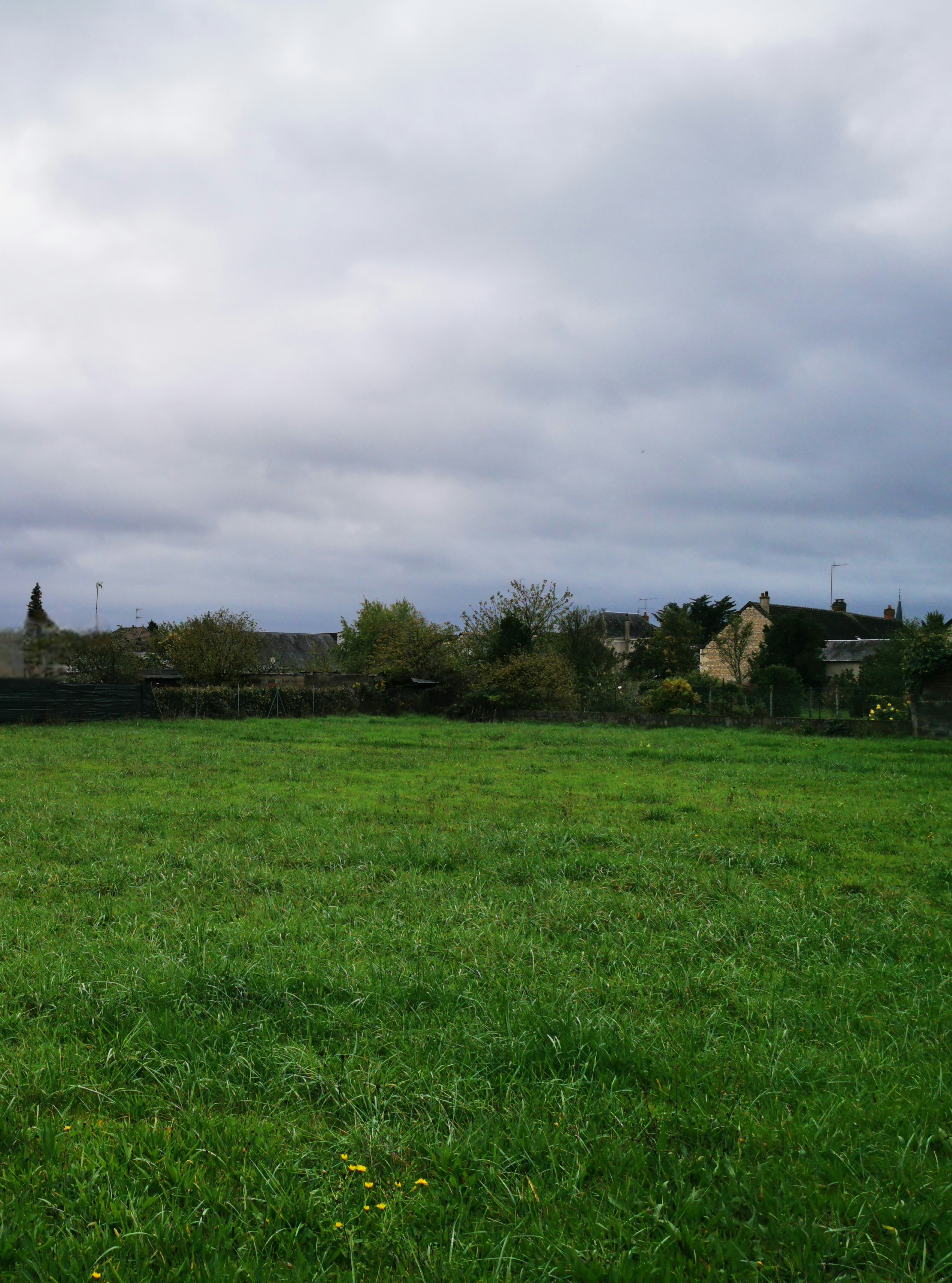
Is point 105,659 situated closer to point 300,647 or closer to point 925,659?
point 925,659

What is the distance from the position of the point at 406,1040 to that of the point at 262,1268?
1.22 m

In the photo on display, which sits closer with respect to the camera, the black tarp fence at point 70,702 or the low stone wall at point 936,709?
the low stone wall at point 936,709

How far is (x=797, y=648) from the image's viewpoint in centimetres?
4584

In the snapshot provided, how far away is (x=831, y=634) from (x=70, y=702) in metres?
48.5

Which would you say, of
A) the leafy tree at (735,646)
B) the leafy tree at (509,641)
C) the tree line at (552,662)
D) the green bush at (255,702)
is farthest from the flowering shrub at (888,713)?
the green bush at (255,702)

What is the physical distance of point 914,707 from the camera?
74.9ft

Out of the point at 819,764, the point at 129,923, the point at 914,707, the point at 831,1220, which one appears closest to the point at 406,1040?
the point at 831,1220

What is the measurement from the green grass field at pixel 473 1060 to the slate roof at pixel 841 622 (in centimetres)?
5163

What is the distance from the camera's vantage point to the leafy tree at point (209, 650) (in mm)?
39156

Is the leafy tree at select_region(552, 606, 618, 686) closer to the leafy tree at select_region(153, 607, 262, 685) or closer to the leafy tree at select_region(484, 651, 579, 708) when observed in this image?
the leafy tree at select_region(484, 651, 579, 708)

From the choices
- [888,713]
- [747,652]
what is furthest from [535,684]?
[747,652]

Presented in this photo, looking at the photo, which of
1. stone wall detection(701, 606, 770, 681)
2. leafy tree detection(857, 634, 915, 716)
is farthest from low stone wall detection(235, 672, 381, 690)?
stone wall detection(701, 606, 770, 681)

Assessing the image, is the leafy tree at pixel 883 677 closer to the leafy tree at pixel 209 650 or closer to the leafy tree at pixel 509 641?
the leafy tree at pixel 509 641

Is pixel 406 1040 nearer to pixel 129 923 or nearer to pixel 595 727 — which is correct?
pixel 129 923
